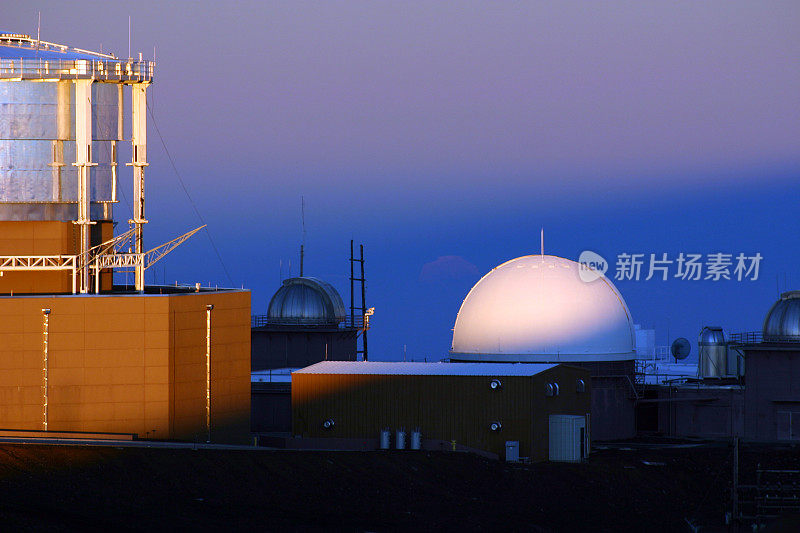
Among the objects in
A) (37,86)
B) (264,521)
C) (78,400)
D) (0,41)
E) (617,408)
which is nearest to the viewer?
(264,521)

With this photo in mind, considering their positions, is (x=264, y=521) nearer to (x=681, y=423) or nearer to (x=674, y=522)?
(x=674, y=522)

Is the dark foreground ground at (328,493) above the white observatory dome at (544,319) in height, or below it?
below

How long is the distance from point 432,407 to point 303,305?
1938 centimetres

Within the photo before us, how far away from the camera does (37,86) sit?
37438mm

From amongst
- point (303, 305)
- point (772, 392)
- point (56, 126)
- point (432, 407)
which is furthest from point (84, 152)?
Answer: point (772, 392)

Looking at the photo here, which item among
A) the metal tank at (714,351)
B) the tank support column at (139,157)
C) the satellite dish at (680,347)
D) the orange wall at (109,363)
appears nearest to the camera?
the orange wall at (109,363)

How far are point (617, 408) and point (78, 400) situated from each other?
22091mm

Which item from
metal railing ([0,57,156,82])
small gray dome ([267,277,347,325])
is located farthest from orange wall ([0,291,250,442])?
small gray dome ([267,277,347,325])

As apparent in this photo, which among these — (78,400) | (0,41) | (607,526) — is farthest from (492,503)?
(0,41)

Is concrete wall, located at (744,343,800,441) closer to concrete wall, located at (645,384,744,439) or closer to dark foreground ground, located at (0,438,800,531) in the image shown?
concrete wall, located at (645,384,744,439)

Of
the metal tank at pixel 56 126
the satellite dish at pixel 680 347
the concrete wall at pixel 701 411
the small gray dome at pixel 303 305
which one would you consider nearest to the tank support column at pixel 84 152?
the metal tank at pixel 56 126

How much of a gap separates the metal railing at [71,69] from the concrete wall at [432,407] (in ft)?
34.8

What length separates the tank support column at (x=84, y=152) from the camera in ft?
123

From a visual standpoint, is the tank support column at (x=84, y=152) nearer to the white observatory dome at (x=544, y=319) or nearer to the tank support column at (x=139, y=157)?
the tank support column at (x=139, y=157)
